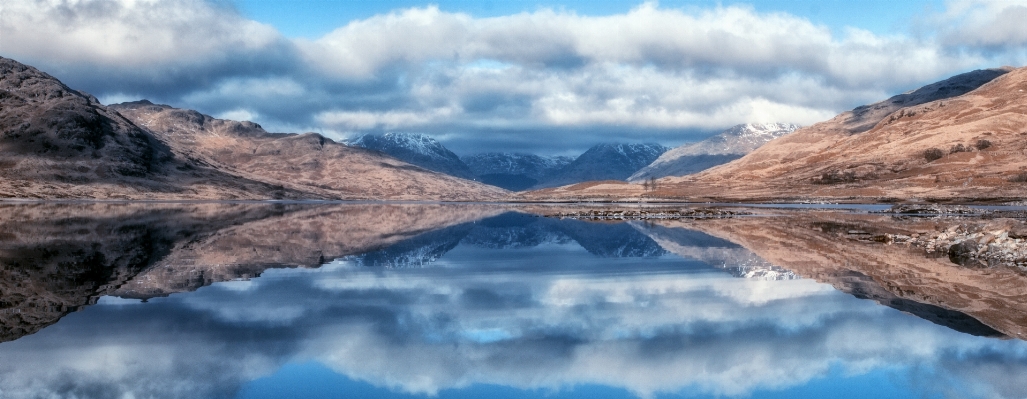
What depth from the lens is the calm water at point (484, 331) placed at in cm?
1605

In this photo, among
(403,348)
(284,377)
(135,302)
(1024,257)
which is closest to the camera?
(284,377)

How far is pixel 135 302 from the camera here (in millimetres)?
26094

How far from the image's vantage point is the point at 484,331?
21562mm

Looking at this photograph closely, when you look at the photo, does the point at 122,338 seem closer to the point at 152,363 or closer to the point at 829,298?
the point at 152,363

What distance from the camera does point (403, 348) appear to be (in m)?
19.3

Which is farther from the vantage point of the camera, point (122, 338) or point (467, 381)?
point (122, 338)

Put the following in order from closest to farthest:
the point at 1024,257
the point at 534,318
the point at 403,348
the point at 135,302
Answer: the point at 403,348 < the point at 534,318 < the point at 135,302 < the point at 1024,257

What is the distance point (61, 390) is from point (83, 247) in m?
37.5

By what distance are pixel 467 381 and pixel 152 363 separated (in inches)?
298

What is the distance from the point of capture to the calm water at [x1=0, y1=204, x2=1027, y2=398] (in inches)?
632

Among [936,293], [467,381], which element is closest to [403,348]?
[467,381]

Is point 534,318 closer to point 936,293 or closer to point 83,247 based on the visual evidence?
point 936,293

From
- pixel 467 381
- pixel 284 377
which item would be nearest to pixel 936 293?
pixel 467 381

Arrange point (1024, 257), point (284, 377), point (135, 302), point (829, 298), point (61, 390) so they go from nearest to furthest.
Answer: point (61, 390), point (284, 377), point (135, 302), point (829, 298), point (1024, 257)
